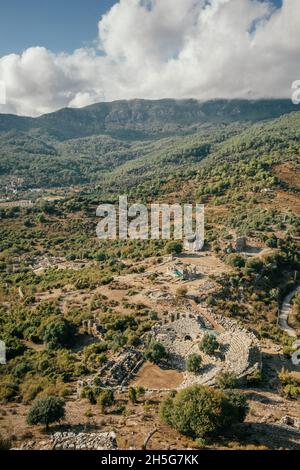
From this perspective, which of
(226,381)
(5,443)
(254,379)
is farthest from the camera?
(254,379)

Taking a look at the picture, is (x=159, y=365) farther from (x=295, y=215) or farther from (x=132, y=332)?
(x=295, y=215)

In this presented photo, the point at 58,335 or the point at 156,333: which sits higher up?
the point at 156,333

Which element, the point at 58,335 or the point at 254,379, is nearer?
the point at 254,379

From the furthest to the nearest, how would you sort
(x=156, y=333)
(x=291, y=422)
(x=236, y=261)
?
(x=236, y=261), (x=156, y=333), (x=291, y=422)

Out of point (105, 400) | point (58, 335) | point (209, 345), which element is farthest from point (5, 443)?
point (209, 345)

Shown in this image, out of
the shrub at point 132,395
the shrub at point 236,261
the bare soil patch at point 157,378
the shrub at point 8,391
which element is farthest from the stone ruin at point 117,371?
the shrub at point 236,261

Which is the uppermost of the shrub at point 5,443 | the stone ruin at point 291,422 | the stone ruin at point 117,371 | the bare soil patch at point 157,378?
the shrub at point 5,443

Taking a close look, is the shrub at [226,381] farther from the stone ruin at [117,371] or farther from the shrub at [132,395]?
the stone ruin at [117,371]

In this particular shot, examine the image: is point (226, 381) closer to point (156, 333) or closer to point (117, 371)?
point (117, 371)
